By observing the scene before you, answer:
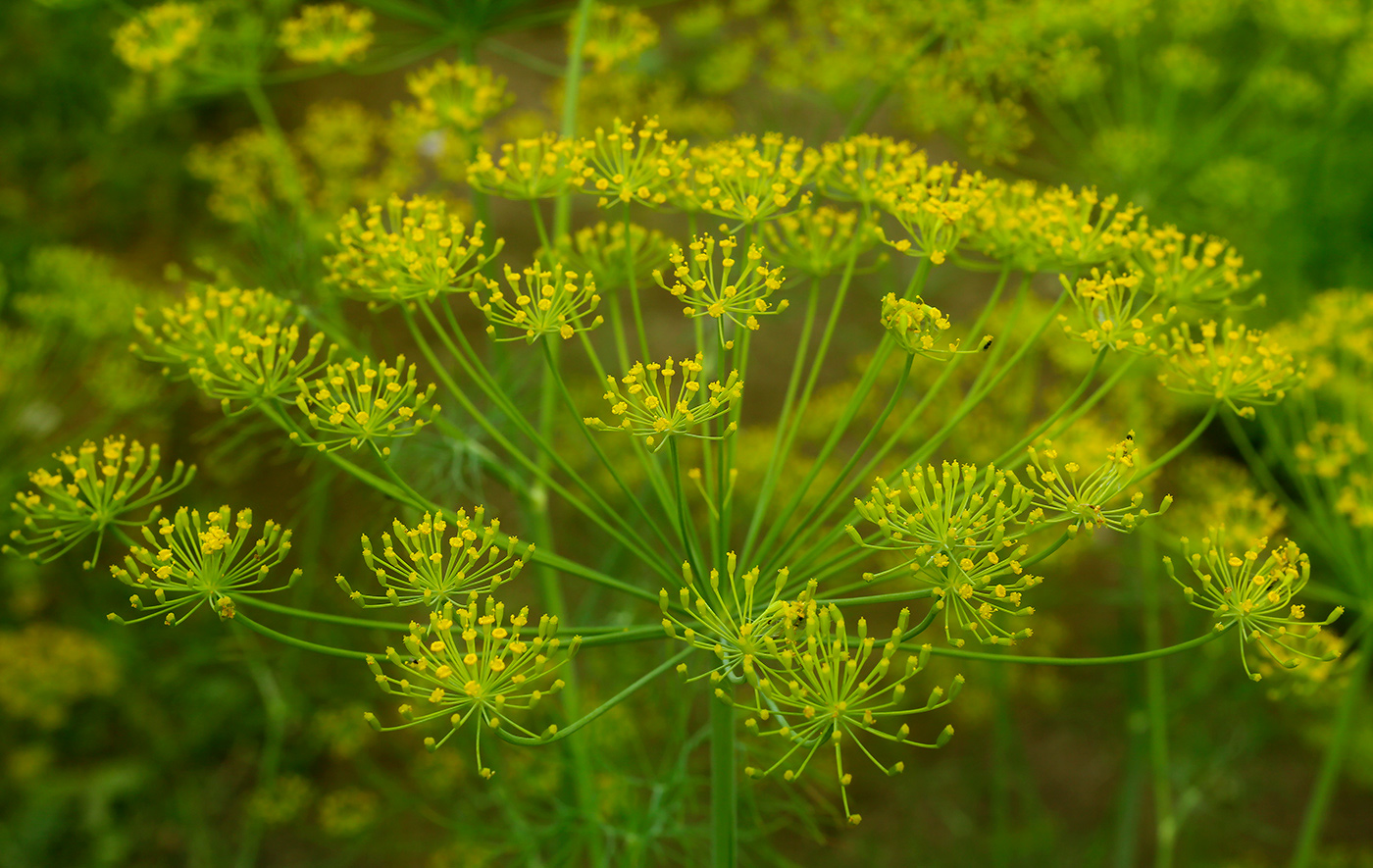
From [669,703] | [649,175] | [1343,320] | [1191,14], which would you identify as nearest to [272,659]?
[669,703]

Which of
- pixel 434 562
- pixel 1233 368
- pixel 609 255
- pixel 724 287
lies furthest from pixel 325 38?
pixel 1233 368

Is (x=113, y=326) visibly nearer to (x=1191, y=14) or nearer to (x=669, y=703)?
(x=669, y=703)

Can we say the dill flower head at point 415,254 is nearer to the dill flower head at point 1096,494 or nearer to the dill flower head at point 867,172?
the dill flower head at point 867,172

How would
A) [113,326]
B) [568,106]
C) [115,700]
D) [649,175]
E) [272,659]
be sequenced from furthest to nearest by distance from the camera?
[115,700] < [272,659] < [113,326] < [568,106] < [649,175]

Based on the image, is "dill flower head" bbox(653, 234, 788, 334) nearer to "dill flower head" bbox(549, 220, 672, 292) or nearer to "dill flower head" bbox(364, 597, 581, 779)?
"dill flower head" bbox(549, 220, 672, 292)

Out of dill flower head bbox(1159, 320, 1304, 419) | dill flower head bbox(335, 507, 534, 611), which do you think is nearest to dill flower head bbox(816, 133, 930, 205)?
dill flower head bbox(1159, 320, 1304, 419)

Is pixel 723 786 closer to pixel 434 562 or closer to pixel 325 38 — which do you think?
pixel 434 562
